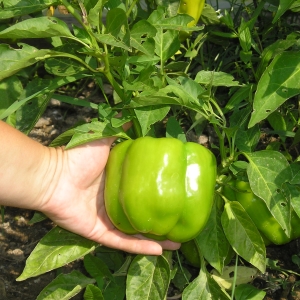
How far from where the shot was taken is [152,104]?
4.15 ft

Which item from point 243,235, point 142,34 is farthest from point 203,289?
point 142,34

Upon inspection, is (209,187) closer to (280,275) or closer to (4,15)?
(280,275)

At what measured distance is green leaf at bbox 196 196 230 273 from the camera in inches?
58.6

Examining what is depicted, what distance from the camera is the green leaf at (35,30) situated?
3.60 ft

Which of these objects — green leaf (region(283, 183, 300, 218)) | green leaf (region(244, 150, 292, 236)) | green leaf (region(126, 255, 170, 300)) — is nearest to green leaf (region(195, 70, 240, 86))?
green leaf (region(244, 150, 292, 236))

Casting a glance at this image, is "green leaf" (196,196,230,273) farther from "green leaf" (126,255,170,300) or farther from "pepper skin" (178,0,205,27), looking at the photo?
"pepper skin" (178,0,205,27)

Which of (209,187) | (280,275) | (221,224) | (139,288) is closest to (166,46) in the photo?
(209,187)

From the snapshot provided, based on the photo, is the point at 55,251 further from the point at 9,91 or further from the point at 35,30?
the point at 35,30

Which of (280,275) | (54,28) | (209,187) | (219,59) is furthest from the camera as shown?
(219,59)

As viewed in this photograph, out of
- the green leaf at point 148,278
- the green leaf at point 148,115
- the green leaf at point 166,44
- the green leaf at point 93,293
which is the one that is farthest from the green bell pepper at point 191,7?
the green leaf at point 93,293

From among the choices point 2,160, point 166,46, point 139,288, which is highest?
point 166,46

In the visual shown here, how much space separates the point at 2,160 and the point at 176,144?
0.47 m

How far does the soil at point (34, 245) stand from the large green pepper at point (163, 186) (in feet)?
1.74

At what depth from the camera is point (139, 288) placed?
1.51 m
